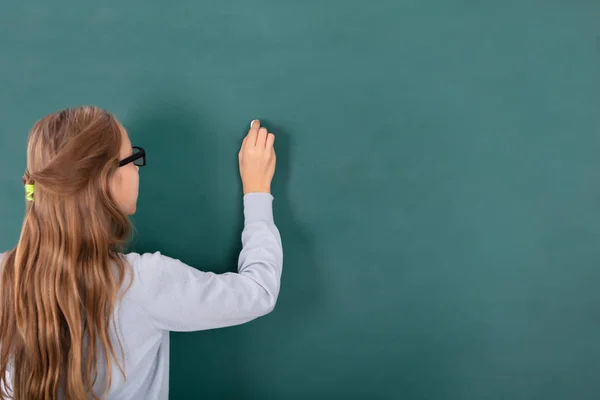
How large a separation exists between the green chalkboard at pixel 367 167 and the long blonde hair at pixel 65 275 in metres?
0.23

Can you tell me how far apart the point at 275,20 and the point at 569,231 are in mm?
850

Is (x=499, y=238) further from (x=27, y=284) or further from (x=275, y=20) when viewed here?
(x=27, y=284)

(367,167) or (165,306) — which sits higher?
(367,167)

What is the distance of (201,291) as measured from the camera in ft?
2.81

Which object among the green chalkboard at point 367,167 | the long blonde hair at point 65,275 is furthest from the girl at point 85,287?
the green chalkboard at point 367,167

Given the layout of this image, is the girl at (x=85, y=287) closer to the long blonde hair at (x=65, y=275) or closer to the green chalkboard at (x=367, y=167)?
the long blonde hair at (x=65, y=275)

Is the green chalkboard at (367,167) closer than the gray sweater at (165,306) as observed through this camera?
No

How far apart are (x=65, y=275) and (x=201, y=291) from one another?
9.1 inches

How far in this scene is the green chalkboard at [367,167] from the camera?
3.41 ft

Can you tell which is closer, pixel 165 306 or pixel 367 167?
pixel 165 306

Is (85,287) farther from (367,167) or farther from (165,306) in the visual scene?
(367,167)

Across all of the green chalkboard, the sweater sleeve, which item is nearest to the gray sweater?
the sweater sleeve

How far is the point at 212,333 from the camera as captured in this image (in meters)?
1.11

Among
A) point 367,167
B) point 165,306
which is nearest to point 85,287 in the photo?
point 165,306
